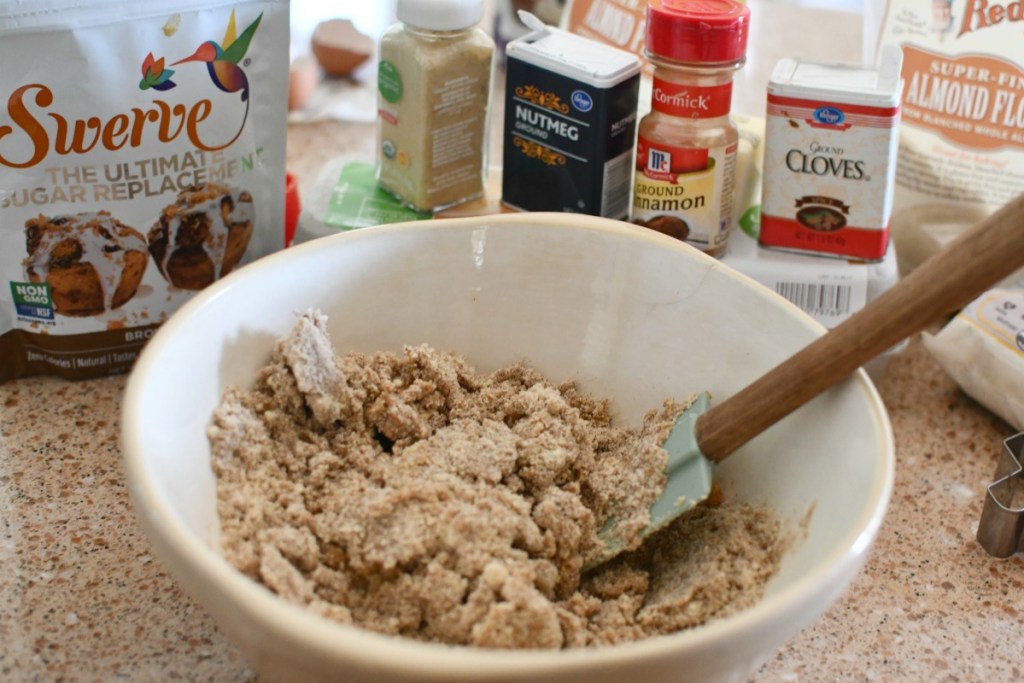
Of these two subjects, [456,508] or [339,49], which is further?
[339,49]

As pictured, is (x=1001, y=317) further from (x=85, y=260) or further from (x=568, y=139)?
(x=85, y=260)

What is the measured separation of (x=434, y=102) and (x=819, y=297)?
39cm

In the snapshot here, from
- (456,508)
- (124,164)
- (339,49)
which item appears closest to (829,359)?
(456,508)

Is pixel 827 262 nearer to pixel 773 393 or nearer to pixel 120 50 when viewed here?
pixel 773 393

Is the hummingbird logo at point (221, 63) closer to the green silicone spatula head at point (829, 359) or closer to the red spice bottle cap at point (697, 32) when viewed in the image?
the red spice bottle cap at point (697, 32)

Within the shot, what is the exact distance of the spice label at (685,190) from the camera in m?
0.93

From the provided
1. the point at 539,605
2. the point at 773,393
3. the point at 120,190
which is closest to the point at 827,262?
the point at 773,393

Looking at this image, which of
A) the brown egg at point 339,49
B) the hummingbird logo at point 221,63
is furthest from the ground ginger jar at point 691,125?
the brown egg at point 339,49

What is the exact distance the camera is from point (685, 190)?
3.10 feet

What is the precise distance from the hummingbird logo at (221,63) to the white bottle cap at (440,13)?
13cm

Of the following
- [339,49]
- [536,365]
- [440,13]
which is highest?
[440,13]

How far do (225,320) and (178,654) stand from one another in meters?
0.23

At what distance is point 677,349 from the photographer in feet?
2.72

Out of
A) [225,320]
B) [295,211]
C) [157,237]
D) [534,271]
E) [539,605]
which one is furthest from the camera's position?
[295,211]
